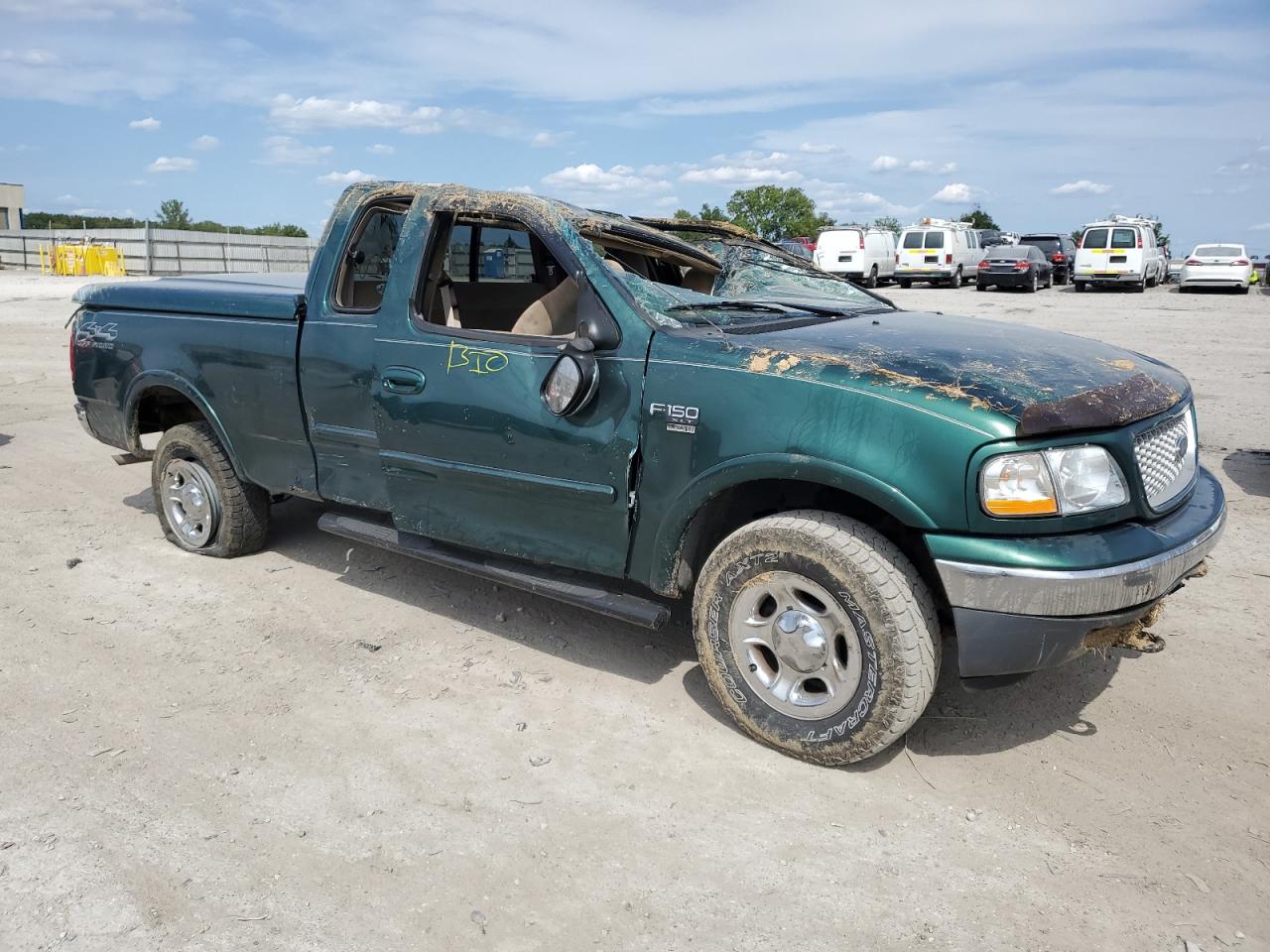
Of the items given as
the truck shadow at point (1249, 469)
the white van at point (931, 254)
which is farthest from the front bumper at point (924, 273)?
the truck shadow at point (1249, 469)

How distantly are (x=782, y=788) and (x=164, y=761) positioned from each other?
6.77 ft

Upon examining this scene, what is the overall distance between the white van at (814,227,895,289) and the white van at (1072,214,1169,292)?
18.5 ft

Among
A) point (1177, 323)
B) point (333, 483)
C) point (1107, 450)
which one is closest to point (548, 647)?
point (333, 483)

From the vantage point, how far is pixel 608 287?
12.0ft

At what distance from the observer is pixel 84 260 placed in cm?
3278

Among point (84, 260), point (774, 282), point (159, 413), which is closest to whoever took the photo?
point (774, 282)

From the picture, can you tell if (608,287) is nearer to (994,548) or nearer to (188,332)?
(994,548)

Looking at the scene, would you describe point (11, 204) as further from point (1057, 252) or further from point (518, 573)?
point (518, 573)

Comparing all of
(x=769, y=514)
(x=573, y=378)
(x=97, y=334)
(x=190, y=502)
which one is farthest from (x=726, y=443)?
(x=97, y=334)

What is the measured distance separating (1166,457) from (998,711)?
1.10 m

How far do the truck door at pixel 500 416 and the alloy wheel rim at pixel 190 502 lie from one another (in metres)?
1.53

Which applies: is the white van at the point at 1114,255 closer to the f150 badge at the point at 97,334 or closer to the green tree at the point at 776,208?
the f150 badge at the point at 97,334

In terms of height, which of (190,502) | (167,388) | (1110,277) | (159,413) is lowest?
(190,502)

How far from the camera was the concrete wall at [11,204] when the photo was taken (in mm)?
66225
